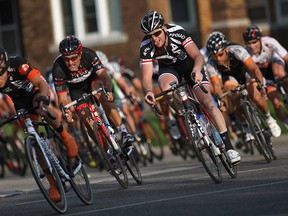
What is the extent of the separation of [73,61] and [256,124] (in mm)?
3005

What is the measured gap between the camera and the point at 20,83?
12.5 meters

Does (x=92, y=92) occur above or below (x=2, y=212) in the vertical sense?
above

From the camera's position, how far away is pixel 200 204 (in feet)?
35.4

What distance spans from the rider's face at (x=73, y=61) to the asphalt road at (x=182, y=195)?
163 centimetres

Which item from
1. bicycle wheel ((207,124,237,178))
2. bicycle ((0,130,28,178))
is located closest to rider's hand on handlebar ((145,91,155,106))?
bicycle wheel ((207,124,237,178))

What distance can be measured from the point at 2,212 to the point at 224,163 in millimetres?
2697

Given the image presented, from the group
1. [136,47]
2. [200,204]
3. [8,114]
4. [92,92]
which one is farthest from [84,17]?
[200,204]

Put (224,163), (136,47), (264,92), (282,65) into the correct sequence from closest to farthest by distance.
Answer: (224,163) → (264,92) → (282,65) → (136,47)

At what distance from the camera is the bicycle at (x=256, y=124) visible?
592 inches

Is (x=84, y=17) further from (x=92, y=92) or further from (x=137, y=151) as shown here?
(x=92, y=92)

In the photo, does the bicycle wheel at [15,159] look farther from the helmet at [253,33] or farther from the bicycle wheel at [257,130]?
the bicycle wheel at [257,130]

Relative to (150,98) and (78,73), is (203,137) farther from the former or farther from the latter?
(78,73)

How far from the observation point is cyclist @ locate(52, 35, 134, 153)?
13406 millimetres

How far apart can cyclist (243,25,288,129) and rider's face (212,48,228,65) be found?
50.4 inches
